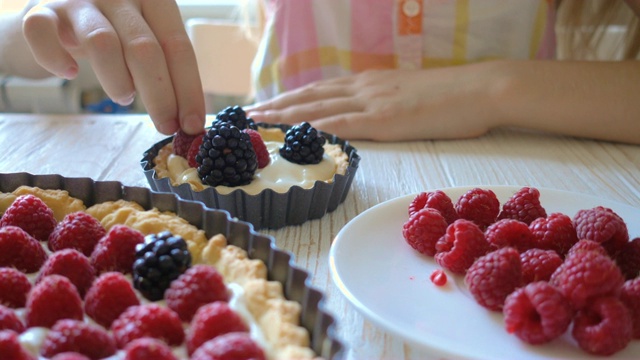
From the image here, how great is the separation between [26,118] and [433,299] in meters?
1.39

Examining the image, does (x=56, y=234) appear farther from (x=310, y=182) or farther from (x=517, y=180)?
(x=517, y=180)

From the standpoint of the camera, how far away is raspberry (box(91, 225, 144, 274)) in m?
0.83

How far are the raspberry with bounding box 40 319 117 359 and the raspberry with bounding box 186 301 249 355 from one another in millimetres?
86

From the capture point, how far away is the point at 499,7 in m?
1.87

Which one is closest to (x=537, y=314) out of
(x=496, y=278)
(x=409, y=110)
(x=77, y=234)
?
(x=496, y=278)

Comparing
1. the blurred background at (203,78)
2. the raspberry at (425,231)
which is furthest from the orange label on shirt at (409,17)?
the raspberry at (425,231)

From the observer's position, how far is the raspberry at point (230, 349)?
1.95 feet

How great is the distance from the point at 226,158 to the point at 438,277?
0.43 metres

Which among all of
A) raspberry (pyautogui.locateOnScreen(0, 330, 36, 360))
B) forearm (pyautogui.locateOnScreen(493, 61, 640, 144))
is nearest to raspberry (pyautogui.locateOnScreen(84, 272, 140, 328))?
raspberry (pyautogui.locateOnScreen(0, 330, 36, 360))

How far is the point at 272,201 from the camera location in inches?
44.2

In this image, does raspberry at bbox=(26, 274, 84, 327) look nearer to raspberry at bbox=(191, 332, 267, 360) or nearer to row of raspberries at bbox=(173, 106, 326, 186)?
raspberry at bbox=(191, 332, 267, 360)

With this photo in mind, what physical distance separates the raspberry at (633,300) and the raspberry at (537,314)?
0.08m

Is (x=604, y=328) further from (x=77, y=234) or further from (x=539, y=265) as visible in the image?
(x=77, y=234)

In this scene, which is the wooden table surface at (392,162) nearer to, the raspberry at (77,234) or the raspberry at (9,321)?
the raspberry at (77,234)
